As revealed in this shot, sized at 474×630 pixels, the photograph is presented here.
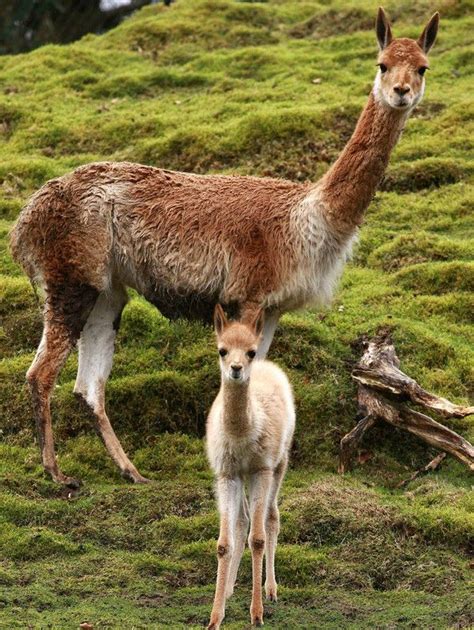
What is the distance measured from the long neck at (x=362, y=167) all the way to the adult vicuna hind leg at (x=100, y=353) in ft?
6.09

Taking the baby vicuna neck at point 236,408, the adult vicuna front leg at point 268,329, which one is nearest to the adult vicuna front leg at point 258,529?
the baby vicuna neck at point 236,408

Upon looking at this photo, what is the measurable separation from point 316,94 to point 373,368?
7.07 meters

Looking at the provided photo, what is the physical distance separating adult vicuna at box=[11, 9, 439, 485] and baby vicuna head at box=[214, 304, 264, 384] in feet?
5.63

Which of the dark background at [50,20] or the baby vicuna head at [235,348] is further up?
the dark background at [50,20]

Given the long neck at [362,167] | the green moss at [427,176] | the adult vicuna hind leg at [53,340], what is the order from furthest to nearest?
the green moss at [427,176], the adult vicuna hind leg at [53,340], the long neck at [362,167]

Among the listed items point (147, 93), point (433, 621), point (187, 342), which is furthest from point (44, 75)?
point (433, 621)

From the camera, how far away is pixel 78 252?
28.1 feet

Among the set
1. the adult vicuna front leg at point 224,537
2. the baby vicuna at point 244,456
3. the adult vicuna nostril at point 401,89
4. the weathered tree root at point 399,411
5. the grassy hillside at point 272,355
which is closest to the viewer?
the adult vicuna front leg at point 224,537

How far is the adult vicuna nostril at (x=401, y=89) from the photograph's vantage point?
8.07 metres

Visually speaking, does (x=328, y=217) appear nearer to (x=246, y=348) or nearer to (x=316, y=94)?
(x=246, y=348)

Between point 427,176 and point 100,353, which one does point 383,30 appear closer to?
point 100,353

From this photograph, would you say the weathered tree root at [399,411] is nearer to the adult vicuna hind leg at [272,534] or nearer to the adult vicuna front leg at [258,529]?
the adult vicuna hind leg at [272,534]

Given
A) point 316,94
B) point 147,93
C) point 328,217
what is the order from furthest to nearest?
point 147,93 → point 316,94 → point 328,217

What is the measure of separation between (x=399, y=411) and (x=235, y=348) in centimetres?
256
